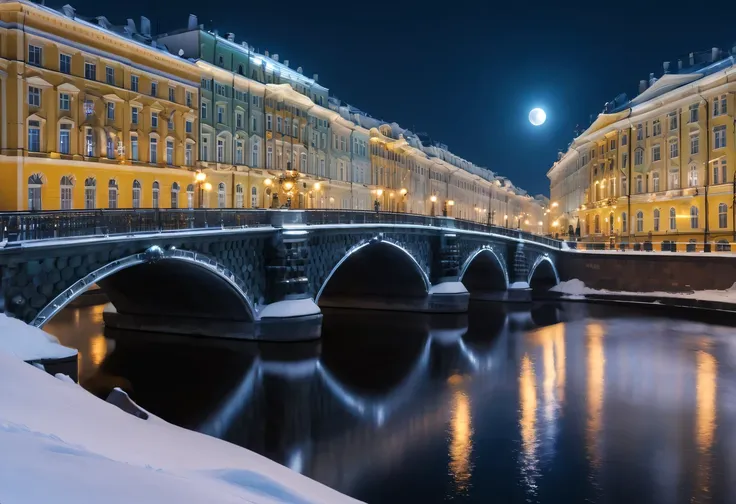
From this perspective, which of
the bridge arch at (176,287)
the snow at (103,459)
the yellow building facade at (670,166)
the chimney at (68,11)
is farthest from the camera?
the yellow building facade at (670,166)

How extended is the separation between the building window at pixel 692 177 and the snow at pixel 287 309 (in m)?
43.0

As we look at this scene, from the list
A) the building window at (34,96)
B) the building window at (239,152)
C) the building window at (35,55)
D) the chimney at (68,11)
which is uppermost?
the chimney at (68,11)

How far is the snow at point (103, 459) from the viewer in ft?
21.6

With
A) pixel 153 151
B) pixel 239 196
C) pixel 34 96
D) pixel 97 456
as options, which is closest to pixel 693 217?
pixel 239 196

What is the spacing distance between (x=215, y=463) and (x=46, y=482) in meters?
5.16

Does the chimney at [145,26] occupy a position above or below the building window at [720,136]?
above

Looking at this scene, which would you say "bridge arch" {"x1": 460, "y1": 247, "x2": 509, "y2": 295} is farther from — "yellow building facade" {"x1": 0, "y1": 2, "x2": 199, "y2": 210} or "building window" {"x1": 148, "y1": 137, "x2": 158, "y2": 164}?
"building window" {"x1": 148, "y1": 137, "x2": 158, "y2": 164}

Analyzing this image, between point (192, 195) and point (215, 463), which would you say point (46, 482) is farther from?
point (192, 195)

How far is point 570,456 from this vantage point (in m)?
17.9

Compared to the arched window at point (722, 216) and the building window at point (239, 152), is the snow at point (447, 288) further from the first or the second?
the arched window at point (722, 216)

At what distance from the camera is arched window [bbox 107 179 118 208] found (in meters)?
44.0

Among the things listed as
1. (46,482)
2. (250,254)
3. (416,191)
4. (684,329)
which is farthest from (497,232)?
(46,482)

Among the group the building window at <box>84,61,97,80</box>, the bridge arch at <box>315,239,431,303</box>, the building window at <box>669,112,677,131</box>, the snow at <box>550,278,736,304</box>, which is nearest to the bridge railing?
the bridge arch at <box>315,239,431,303</box>

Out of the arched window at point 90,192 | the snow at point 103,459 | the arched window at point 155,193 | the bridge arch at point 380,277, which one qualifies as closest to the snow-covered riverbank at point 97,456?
the snow at point 103,459
